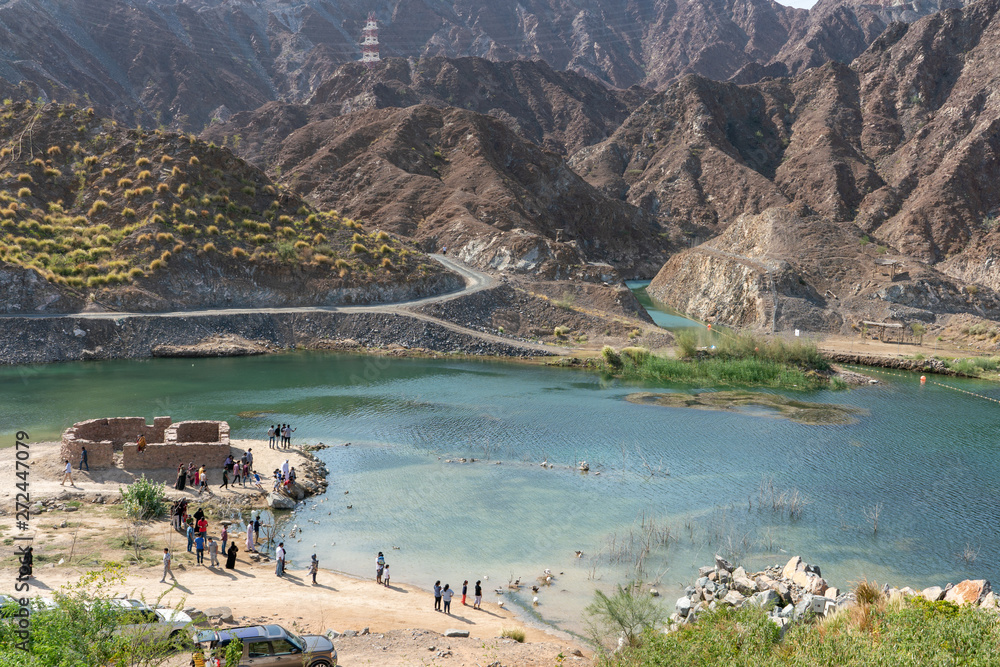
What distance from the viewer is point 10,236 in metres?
78.2

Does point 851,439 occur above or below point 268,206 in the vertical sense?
below

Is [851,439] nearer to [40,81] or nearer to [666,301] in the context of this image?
[666,301]

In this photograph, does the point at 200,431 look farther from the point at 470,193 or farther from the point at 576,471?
the point at 470,193

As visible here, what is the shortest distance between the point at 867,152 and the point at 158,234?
15806cm

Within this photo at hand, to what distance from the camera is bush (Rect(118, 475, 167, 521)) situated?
31.6 m

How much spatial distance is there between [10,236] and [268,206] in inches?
1119

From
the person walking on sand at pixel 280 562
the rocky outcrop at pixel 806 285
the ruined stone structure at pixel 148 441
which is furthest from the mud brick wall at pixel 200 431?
the rocky outcrop at pixel 806 285

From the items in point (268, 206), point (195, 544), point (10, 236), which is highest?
point (268, 206)

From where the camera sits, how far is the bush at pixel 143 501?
31.6 m

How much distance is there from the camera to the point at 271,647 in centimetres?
1895

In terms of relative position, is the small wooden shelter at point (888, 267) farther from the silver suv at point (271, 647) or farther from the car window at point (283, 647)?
the car window at point (283, 647)

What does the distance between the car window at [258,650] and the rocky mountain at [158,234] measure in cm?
6595

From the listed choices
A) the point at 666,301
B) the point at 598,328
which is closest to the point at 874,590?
the point at 598,328

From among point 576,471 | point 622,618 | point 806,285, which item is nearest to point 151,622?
point 622,618
